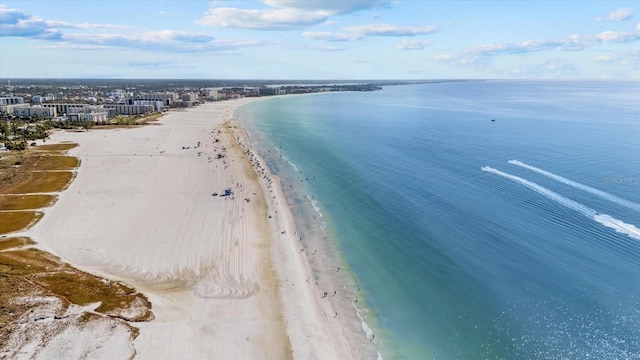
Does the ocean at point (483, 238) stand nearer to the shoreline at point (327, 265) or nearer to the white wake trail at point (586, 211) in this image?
the white wake trail at point (586, 211)

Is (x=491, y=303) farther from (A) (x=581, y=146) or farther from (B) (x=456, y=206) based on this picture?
(A) (x=581, y=146)

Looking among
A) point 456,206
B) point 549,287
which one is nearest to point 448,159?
point 456,206

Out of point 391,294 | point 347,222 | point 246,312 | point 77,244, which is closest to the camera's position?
point 246,312

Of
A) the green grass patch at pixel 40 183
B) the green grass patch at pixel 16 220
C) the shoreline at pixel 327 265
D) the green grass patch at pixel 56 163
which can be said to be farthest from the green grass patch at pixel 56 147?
the shoreline at pixel 327 265

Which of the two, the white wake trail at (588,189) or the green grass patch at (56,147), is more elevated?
the green grass patch at (56,147)

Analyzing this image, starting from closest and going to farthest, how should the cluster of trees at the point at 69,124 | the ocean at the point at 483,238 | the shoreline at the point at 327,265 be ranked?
the ocean at the point at 483,238
the shoreline at the point at 327,265
the cluster of trees at the point at 69,124

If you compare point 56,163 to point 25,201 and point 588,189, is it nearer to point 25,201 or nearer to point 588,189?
point 25,201
